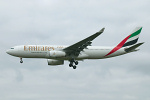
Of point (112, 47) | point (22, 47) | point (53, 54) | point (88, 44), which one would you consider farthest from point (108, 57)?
point (22, 47)

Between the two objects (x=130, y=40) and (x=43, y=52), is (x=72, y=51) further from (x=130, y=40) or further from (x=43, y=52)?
(x=130, y=40)

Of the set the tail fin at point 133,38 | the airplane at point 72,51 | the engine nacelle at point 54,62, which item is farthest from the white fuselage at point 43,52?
the tail fin at point 133,38

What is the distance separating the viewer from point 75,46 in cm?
5134

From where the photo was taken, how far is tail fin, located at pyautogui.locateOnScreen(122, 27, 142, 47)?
189 feet

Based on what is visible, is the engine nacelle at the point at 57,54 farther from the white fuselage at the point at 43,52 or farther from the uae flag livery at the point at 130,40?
the uae flag livery at the point at 130,40

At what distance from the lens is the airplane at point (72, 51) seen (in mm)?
51156

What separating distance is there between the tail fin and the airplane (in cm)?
41

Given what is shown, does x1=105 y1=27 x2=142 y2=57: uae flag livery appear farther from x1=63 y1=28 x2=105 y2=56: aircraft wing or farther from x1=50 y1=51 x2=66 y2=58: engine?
x1=50 y1=51 x2=66 y2=58: engine

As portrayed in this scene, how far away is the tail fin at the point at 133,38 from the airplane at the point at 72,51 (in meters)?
0.41

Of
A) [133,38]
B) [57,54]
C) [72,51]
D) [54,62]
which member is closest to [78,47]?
[72,51]

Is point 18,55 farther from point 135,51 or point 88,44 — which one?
point 135,51

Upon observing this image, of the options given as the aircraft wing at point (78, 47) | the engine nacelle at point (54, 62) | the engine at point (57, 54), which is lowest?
the engine nacelle at point (54, 62)

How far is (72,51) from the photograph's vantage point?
52.4 metres

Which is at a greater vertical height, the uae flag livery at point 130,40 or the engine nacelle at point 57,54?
the uae flag livery at point 130,40
